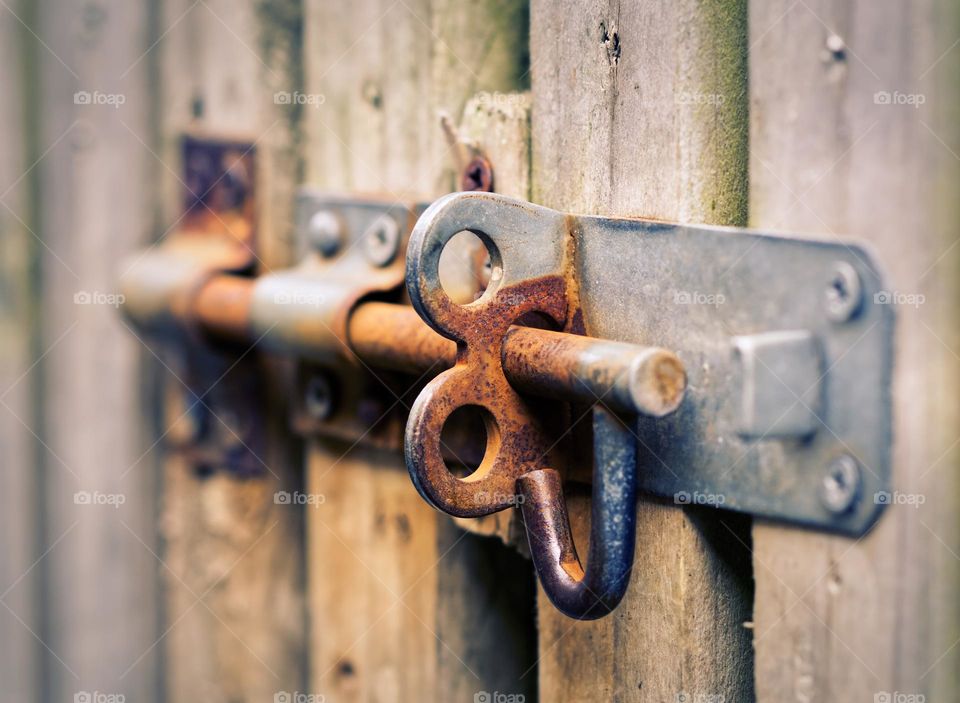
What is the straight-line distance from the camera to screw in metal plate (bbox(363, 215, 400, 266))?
924mm

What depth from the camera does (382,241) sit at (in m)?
0.94

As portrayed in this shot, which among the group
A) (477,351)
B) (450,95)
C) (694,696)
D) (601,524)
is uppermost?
(450,95)

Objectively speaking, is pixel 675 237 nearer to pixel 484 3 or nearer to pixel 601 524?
pixel 601 524

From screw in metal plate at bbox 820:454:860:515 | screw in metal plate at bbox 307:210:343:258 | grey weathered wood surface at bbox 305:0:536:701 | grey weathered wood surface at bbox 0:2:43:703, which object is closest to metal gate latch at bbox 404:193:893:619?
screw in metal plate at bbox 820:454:860:515

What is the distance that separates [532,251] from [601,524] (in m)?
0.18

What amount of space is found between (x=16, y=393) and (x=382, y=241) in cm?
60

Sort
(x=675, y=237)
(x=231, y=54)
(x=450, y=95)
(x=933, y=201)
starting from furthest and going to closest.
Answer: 1. (x=231, y=54)
2. (x=450, y=95)
3. (x=675, y=237)
4. (x=933, y=201)

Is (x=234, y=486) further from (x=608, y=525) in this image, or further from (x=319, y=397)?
(x=608, y=525)

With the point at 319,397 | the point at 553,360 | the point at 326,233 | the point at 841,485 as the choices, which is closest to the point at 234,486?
the point at 319,397

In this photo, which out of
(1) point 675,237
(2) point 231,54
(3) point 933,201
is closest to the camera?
(3) point 933,201

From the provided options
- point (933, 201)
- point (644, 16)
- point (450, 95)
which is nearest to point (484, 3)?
→ point (450, 95)

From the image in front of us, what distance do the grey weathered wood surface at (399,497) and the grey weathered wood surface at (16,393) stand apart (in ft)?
1.40

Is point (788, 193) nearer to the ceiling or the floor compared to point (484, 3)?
nearer to the floor

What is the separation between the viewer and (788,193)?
0.64 m
